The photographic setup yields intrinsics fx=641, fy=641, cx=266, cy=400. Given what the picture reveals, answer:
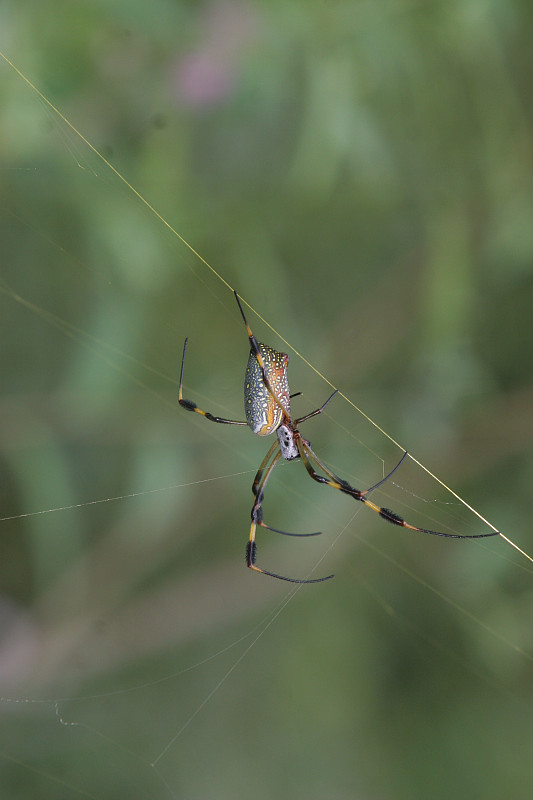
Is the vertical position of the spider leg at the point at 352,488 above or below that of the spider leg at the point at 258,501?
above

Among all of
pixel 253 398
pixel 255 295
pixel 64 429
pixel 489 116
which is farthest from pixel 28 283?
pixel 489 116

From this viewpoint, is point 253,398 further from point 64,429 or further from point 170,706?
point 170,706

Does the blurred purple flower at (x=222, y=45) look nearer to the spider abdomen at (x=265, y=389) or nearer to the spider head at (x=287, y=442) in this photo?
the spider abdomen at (x=265, y=389)

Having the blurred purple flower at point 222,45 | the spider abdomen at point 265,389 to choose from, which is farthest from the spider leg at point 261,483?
the blurred purple flower at point 222,45

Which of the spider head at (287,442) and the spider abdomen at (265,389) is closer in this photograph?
the spider abdomen at (265,389)

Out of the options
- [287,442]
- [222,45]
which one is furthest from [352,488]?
[222,45]

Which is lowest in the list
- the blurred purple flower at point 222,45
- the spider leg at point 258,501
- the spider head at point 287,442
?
the spider leg at point 258,501
